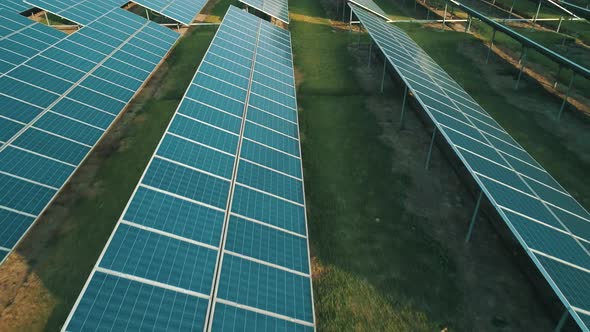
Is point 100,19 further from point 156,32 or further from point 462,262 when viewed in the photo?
point 462,262

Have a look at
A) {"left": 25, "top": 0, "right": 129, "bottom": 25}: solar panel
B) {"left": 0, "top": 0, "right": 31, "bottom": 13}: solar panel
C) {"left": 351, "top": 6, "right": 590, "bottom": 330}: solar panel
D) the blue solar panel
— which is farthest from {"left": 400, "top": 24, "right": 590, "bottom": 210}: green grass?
{"left": 0, "top": 0, "right": 31, "bottom": 13}: solar panel

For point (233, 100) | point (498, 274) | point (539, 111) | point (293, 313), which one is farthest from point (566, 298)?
point (539, 111)

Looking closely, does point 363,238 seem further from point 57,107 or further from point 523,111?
point 523,111

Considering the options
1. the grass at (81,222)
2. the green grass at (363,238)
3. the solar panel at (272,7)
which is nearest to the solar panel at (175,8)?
the solar panel at (272,7)

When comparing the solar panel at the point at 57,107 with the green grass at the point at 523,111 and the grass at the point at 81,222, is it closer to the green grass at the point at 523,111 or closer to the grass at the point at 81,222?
the grass at the point at 81,222

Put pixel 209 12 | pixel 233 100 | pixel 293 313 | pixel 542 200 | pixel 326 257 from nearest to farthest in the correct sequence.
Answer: pixel 293 313, pixel 542 200, pixel 326 257, pixel 233 100, pixel 209 12

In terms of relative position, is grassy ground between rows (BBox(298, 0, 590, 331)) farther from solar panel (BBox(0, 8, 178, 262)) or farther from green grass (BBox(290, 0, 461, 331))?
solar panel (BBox(0, 8, 178, 262))
